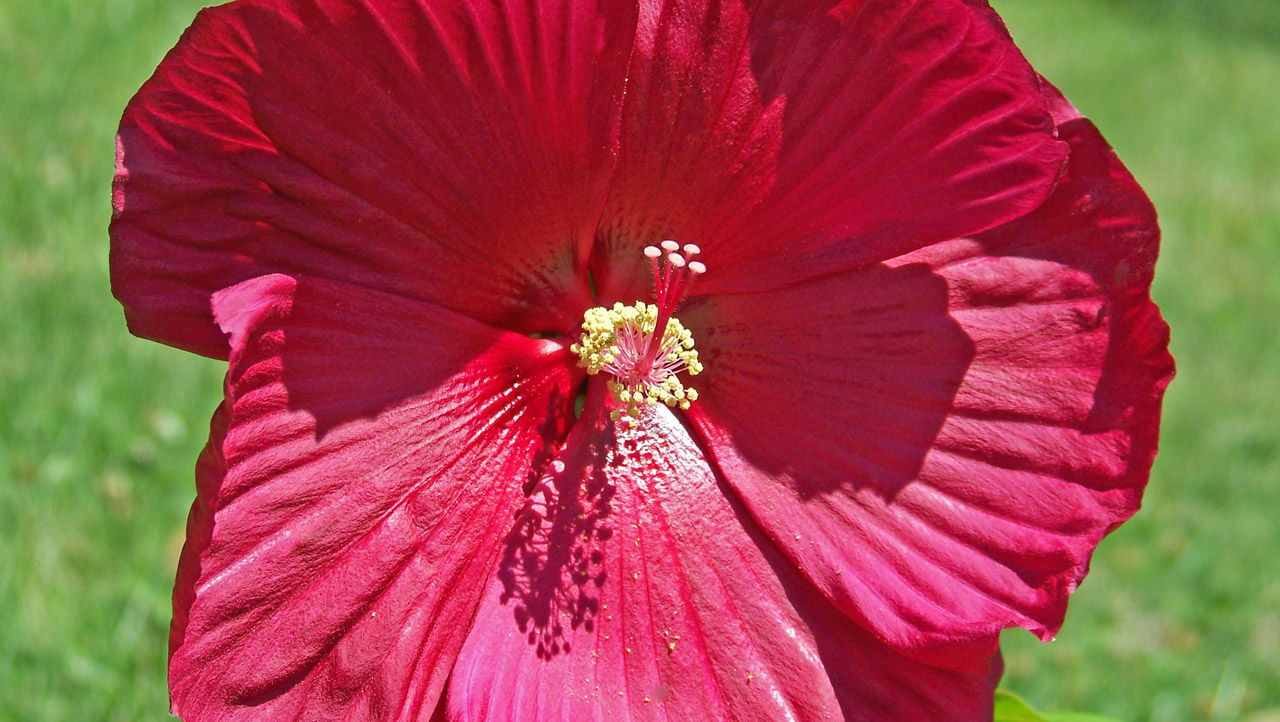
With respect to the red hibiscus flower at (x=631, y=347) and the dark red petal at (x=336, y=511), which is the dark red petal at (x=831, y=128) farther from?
the dark red petal at (x=336, y=511)

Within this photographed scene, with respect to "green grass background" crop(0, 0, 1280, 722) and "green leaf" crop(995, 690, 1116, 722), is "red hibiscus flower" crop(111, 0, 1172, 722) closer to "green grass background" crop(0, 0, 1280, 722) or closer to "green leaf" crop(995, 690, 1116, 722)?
"green leaf" crop(995, 690, 1116, 722)

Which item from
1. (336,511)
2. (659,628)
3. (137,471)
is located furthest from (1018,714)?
(137,471)

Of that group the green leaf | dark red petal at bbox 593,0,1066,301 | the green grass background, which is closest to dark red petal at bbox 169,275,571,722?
dark red petal at bbox 593,0,1066,301

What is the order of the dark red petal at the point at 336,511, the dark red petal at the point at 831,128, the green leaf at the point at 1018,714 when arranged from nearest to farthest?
the dark red petal at the point at 336,511 < the dark red petal at the point at 831,128 < the green leaf at the point at 1018,714

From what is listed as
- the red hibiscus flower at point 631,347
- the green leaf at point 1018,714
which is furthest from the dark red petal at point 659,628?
the green leaf at point 1018,714

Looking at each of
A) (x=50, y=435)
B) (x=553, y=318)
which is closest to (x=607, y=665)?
(x=553, y=318)

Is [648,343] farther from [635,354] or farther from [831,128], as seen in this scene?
[831,128]
